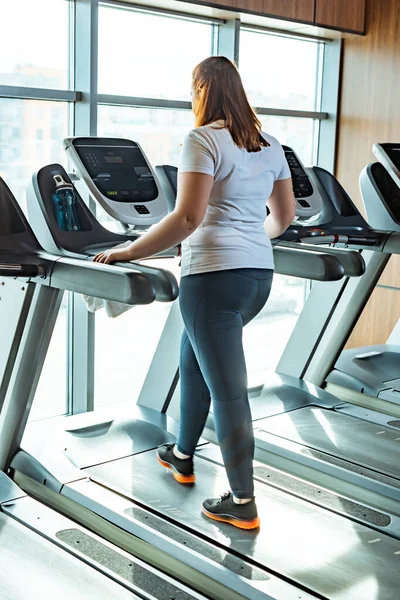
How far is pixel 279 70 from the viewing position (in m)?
5.59

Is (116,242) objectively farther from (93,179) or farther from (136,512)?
(136,512)

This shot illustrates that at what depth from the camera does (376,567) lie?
2613mm

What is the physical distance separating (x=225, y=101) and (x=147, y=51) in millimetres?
2355

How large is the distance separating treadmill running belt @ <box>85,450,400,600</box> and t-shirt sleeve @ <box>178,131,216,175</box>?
1.24 m

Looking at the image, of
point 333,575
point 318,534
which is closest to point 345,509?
point 318,534

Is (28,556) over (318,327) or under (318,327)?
under

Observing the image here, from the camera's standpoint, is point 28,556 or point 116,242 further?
point 116,242

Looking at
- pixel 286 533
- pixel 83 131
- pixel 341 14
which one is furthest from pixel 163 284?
pixel 341 14

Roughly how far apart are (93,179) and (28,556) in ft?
4.67

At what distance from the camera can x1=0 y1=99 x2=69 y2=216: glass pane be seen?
4.06 m

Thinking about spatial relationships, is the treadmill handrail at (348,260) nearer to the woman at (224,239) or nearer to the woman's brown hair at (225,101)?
the woman at (224,239)

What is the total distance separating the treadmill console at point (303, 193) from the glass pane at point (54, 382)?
4.78ft

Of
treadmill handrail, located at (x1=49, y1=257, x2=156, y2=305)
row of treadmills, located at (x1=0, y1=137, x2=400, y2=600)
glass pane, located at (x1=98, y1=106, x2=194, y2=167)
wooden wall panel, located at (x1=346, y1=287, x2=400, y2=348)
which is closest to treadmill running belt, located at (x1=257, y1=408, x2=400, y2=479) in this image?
row of treadmills, located at (x1=0, y1=137, x2=400, y2=600)

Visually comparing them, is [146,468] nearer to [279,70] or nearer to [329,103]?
[279,70]
